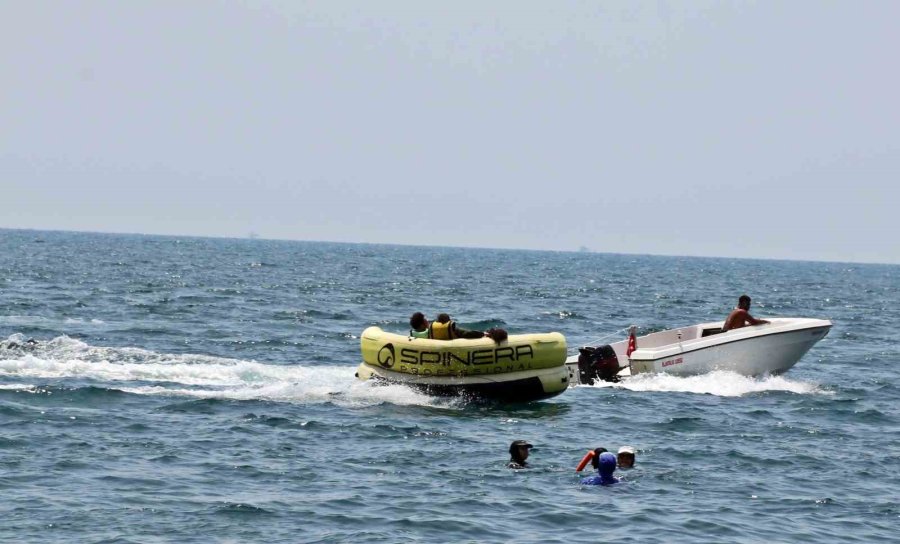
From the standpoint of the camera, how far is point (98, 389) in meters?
20.7

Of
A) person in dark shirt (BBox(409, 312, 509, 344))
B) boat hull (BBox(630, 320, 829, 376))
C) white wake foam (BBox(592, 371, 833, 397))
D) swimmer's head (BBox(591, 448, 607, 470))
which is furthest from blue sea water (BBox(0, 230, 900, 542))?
person in dark shirt (BBox(409, 312, 509, 344))

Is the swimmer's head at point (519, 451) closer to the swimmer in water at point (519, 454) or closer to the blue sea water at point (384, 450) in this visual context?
the swimmer in water at point (519, 454)

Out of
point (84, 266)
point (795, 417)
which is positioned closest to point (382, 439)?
point (795, 417)

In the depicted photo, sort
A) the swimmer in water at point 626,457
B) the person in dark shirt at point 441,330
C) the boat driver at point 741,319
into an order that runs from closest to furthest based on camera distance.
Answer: the swimmer in water at point 626,457 < the person in dark shirt at point 441,330 < the boat driver at point 741,319

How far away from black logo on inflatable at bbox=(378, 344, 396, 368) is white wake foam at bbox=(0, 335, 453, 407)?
1.37 feet

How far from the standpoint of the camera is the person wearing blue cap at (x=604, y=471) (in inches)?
592

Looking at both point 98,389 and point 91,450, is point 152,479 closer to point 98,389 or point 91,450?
point 91,450

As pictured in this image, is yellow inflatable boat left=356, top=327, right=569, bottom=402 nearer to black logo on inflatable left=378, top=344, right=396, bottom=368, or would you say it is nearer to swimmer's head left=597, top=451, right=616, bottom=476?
black logo on inflatable left=378, top=344, right=396, bottom=368

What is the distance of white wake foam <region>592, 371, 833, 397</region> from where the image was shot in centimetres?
2409

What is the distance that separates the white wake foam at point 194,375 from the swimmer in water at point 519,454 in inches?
192

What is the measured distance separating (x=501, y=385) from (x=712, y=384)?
5.87 m

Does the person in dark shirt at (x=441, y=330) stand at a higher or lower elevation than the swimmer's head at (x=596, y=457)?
higher

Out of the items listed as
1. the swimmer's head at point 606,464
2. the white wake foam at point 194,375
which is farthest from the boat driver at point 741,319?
the swimmer's head at point 606,464

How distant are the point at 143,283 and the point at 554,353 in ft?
132
